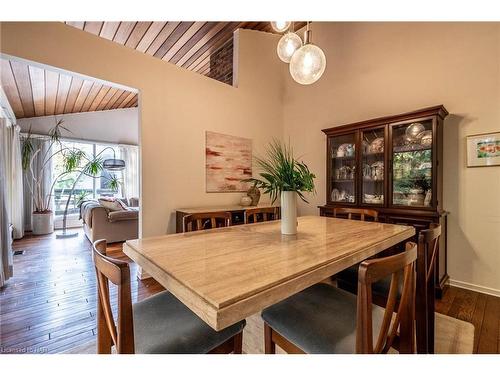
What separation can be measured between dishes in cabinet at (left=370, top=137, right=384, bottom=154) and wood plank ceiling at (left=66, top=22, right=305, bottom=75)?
7.51 feet

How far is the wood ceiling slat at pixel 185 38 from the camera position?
3082mm

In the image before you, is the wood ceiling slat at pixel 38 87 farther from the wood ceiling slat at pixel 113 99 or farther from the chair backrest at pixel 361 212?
the chair backrest at pixel 361 212

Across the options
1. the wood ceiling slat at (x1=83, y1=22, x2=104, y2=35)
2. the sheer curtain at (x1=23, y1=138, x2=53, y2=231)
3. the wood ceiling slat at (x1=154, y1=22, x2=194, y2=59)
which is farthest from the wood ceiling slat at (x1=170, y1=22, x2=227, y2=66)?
the sheer curtain at (x1=23, y1=138, x2=53, y2=231)

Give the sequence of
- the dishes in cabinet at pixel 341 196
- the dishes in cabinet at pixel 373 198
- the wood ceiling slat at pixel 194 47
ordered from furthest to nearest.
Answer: the wood ceiling slat at pixel 194 47 → the dishes in cabinet at pixel 341 196 → the dishes in cabinet at pixel 373 198

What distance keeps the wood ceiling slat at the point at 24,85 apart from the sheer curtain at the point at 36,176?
69 cm

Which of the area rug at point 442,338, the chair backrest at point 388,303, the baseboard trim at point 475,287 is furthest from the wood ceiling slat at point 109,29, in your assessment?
the baseboard trim at point 475,287

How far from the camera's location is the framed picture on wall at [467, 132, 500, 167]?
221 cm

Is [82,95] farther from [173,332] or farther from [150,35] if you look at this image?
[173,332]

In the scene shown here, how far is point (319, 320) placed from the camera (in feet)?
3.27

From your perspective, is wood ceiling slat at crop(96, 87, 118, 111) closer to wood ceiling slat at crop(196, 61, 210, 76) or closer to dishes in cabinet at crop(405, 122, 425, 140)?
wood ceiling slat at crop(196, 61, 210, 76)

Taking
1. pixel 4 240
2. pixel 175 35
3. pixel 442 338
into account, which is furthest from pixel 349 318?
pixel 175 35

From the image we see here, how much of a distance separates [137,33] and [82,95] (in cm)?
261

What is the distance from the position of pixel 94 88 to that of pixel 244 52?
302 centimetres
